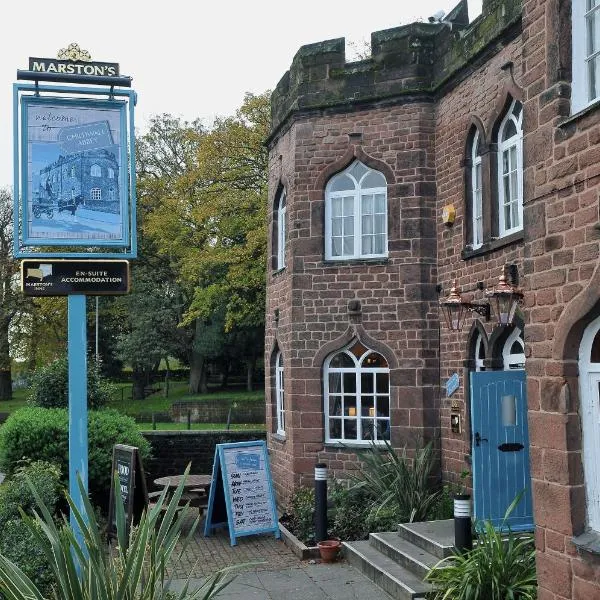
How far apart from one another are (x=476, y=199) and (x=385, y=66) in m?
3.01

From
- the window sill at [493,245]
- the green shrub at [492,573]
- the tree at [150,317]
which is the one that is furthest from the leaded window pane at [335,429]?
the tree at [150,317]

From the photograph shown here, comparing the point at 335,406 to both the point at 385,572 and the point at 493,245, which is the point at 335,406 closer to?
the point at 493,245

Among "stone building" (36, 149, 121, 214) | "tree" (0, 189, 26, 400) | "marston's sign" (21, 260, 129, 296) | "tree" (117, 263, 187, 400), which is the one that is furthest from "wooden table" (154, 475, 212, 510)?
"tree" (0, 189, 26, 400)

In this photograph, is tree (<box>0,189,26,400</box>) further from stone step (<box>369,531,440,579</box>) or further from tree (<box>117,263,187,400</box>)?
stone step (<box>369,531,440,579</box>)

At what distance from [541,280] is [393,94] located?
7366 mm

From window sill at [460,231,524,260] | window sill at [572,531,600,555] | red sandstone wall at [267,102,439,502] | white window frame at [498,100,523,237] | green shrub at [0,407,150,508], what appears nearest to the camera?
window sill at [572,531,600,555]

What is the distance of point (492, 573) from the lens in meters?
7.40

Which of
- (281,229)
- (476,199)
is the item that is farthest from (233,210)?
(476,199)

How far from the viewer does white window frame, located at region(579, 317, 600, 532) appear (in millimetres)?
6109

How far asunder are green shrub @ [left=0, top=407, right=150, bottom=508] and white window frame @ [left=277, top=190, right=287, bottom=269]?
405 cm

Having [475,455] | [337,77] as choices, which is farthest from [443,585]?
[337,77]

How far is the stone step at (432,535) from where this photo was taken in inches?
366

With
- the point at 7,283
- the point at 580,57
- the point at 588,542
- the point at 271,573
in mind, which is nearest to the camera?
the point at 588,542

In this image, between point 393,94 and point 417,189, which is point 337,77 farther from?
point 417,189
